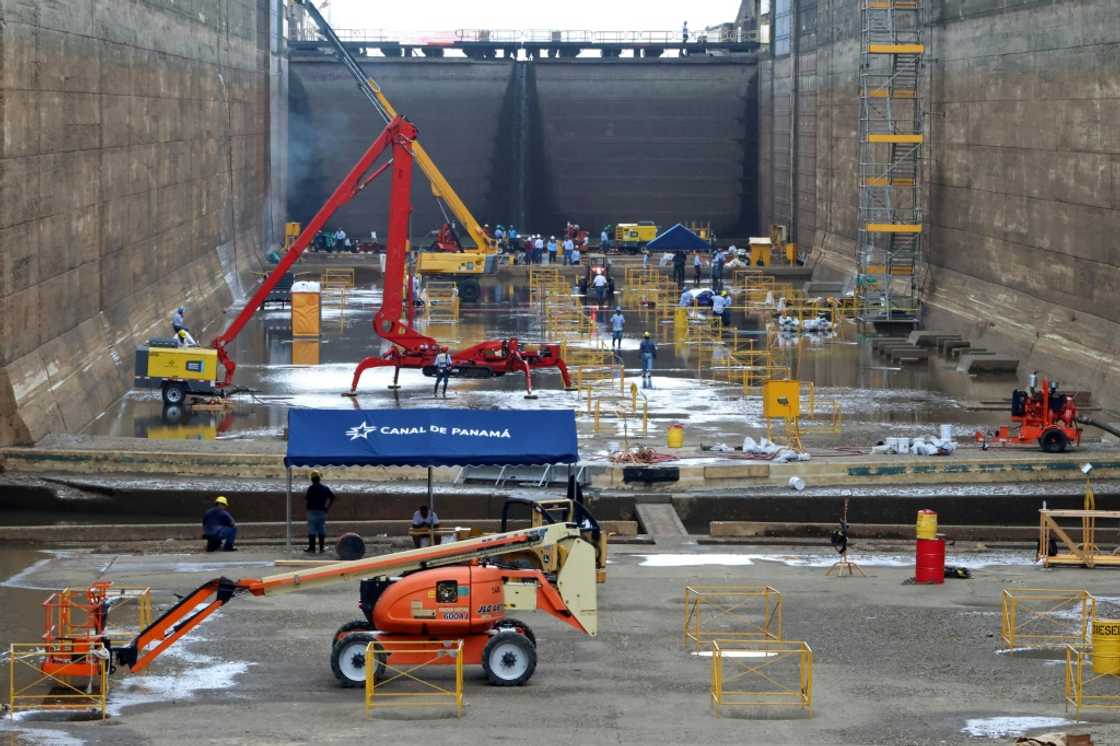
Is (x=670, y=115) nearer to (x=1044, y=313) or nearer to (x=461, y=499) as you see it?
(x=1044, y=313)

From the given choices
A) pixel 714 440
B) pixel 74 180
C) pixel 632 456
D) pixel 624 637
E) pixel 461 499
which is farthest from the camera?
pixel 74 180

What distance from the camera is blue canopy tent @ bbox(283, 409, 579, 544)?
24.2 metres

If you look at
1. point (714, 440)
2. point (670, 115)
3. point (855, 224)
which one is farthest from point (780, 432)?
point (670, 115)

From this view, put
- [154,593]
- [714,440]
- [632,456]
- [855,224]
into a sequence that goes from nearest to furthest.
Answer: [154,593] < [632,456] < [714,440] < [855,224]

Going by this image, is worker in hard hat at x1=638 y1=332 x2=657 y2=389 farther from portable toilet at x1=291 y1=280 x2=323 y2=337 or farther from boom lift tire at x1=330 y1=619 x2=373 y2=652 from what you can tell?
boom lift tire at x1=330 y1=619 x2=373 y2=652

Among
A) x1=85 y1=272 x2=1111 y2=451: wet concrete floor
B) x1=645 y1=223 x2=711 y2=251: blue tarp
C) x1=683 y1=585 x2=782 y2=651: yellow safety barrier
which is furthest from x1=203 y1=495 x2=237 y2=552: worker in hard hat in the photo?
x1=645 y1=223 x2=711 y2=251: blue tarp

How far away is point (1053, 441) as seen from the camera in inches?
1199

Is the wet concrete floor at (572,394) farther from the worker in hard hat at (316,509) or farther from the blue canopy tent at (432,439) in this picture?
the worker in hard hat at (316,509)

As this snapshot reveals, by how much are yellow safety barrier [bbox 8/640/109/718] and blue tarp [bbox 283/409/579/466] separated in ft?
22.2

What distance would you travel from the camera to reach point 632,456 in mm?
29953

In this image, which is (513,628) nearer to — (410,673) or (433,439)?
(410,673)

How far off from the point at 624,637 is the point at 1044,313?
24.5 m

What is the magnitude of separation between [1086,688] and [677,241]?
45739 millimetres

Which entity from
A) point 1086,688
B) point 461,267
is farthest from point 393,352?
point 1086,688
